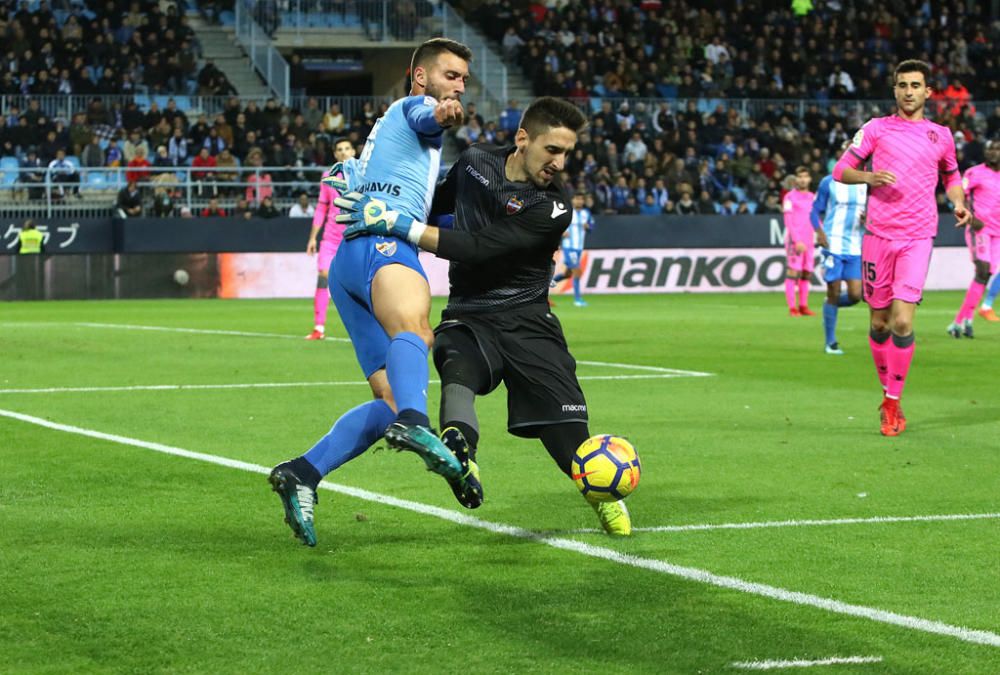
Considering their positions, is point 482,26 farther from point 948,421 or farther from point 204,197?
point 948,421

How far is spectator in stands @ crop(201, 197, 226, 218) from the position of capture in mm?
33500

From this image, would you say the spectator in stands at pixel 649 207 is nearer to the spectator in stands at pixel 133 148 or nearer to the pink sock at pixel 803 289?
the pink sock at pixel 803 289

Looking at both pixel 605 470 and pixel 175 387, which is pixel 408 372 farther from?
pixel 175 387

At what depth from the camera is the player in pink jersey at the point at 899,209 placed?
35.6 ft

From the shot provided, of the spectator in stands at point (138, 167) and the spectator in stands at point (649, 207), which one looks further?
the spectator in stands at point (649, 207)

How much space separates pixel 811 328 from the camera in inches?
884

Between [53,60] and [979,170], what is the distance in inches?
804

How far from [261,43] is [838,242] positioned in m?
23.8

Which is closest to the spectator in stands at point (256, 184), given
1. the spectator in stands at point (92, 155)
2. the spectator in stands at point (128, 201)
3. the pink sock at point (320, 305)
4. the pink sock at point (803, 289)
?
the spectator in stands at point (128, 201)

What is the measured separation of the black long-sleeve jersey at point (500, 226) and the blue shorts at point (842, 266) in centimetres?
1193

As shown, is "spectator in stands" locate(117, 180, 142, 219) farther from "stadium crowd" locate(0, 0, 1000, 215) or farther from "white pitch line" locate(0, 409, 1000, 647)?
"white pitch line" locate(0, 409, 1000, 647)

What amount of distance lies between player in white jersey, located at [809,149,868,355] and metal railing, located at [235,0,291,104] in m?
21.2

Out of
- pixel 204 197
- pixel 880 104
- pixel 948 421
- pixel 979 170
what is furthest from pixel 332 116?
pixel 948 421

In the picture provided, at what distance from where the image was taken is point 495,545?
6617 millimetres
